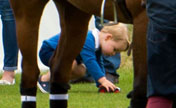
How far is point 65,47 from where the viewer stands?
4.87m

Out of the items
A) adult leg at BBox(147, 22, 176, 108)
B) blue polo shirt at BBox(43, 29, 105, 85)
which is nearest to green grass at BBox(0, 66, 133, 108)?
blue polo shirt at BBox(43, 29, 105, 85)

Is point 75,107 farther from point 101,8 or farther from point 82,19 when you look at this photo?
point 101,8

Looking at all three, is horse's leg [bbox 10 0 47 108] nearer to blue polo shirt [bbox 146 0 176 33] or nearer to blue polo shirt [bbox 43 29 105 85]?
blue polo shirt [bbox 43 29 105 85]

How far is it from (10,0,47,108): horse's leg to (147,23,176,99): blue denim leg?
1892mm

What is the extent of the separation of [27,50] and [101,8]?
114cm

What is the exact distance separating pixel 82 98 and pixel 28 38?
173 cm

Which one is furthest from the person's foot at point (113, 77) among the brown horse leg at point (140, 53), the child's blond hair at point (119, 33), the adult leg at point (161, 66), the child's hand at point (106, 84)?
the adult leg at point (161, 66)

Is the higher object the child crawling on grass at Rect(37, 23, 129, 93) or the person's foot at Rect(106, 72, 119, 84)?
the child crawling on grass at Rect(37, 23, 129, 93)

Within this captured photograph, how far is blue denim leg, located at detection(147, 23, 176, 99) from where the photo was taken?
2861mm

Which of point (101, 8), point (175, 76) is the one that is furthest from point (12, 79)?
point (175, 76)

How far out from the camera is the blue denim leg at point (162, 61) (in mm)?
2861

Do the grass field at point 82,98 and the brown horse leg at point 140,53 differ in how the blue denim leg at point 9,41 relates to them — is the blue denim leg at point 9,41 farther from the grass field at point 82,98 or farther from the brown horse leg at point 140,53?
the brown horse leg at point 140,53

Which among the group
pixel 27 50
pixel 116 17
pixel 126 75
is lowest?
pixel 126 75

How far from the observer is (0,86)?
7.46 m
